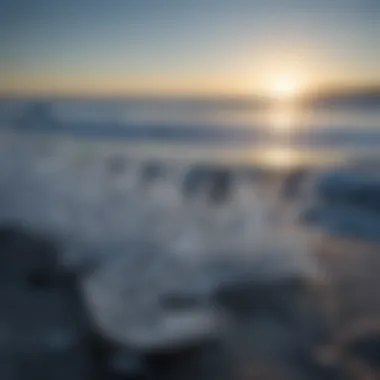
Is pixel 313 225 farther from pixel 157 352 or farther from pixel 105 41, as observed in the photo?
pixel 105 41

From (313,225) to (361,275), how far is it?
0.30ft

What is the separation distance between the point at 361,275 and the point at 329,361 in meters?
0.12

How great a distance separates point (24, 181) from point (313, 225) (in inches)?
15.6

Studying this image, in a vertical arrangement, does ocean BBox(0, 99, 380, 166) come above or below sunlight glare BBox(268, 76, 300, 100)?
below

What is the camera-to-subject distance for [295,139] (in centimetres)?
83

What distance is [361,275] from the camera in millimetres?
806

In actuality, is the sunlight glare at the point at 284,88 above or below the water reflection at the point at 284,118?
above

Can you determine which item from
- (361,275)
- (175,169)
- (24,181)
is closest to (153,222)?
(175,169)

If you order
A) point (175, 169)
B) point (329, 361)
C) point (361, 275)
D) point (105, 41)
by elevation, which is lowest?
point (329, 361)

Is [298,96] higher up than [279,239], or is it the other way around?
[298,96]

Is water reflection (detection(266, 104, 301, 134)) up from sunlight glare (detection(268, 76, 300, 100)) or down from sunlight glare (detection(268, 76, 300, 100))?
down

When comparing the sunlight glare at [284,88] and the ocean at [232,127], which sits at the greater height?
the sunlight glare at [284,88]

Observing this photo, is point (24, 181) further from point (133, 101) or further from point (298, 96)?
point (298, 96)

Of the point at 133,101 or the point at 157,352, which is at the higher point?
the point at 133,101
